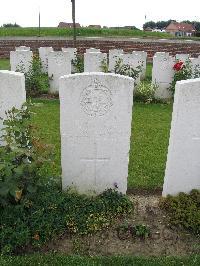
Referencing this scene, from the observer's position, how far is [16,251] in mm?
4266

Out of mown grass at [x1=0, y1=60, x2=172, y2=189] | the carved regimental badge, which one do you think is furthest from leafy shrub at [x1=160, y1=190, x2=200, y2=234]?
the carved regimental badge

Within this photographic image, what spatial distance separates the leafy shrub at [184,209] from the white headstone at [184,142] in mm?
161

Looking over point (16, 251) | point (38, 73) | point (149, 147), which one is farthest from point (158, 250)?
point (38, 73)

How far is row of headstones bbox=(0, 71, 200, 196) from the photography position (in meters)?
4.72

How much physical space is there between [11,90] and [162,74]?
7.08 meters

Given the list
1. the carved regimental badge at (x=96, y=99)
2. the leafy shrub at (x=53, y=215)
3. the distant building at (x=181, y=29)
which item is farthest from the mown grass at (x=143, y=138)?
the distant building at (x=181, y=29)

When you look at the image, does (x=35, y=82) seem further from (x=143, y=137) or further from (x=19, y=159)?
(x=19, y=159)

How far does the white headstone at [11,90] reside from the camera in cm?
484

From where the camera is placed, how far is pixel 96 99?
4.76 meters

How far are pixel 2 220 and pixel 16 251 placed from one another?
0.37 metres

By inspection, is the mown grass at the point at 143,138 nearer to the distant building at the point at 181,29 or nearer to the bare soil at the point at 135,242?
the bare soil at the point at 135,242

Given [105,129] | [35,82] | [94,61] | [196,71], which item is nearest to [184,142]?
[105,129]

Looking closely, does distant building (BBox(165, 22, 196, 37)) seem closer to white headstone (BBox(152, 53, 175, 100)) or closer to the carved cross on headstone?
white headstone (BBox(152, 53, 175, 100))

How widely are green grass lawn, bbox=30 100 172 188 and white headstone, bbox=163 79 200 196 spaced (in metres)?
0.71
